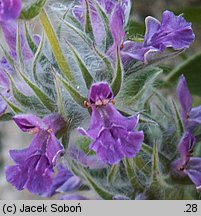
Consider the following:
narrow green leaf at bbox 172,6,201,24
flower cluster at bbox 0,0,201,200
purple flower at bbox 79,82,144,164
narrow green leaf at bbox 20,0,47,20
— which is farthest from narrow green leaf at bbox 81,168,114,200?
narrow green leaf at bbox 172,6,201,24

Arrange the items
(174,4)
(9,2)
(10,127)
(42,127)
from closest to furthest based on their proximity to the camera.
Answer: (9,2) → (42,127) → (174,4) → (10,127)

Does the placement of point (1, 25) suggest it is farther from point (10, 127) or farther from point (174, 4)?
point (10, 127)

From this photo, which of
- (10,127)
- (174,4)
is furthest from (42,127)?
(10,127)

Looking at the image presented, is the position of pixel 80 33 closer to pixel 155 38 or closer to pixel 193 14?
pixel 155 38

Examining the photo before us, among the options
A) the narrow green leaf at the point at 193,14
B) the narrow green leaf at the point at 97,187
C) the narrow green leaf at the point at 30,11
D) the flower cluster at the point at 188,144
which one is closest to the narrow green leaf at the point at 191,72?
the narrow green leaf at the point at 193,14

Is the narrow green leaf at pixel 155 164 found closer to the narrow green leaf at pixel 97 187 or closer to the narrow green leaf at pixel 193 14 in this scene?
the narrow green leaf at pixel 97 187

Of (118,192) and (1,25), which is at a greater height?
(1,25)

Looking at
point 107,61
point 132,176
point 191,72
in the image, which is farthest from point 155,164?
point 191,72
